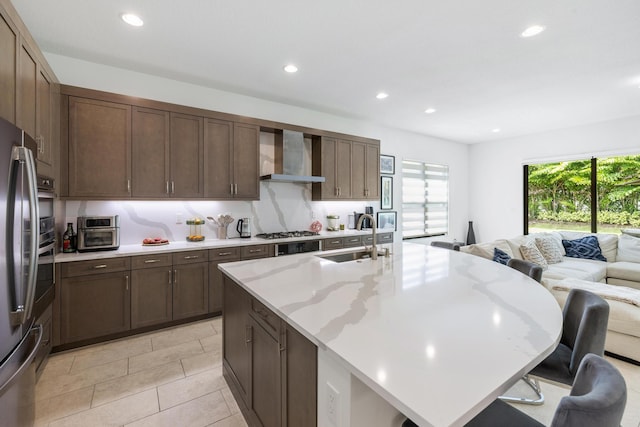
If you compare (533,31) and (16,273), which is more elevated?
(533,31)

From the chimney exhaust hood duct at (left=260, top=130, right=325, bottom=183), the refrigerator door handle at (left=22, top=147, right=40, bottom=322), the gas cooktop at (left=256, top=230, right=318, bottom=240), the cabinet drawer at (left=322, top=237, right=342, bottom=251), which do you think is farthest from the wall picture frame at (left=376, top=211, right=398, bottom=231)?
the refrigerator door handle at (left=22, top=147, right=40, bottom=322)

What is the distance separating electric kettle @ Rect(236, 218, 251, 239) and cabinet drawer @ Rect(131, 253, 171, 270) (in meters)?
1.06

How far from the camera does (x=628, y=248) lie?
15.7 feet

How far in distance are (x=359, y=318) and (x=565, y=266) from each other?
4.74 metres

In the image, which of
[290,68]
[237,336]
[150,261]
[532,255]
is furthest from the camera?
[532,255]

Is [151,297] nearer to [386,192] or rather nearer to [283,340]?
[283,340]

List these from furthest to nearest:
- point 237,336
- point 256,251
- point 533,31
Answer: point 256,251, point 533,31, point 237,336

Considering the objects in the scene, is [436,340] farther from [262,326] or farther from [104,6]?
[104,6]

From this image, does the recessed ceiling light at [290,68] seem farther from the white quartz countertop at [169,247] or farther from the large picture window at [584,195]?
the large picture window at [584,195]

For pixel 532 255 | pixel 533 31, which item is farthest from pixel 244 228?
pixel 532 255

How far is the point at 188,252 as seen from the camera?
3.35 m

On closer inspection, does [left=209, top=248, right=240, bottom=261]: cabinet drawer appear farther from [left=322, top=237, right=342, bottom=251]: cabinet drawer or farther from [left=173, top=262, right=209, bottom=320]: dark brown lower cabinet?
[left=322, top=237, right=342, bottom=251]: cabinet drawer

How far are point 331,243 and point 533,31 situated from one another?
3243 mm

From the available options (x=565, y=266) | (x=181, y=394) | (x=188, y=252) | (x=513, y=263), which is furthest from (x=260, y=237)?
(x=565, y=266)
